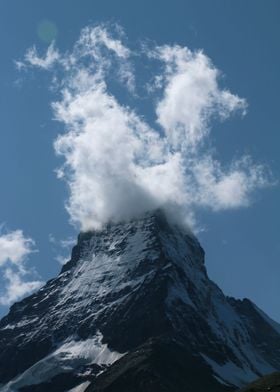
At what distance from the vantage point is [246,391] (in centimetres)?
17112

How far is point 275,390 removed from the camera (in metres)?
164

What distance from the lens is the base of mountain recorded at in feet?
550

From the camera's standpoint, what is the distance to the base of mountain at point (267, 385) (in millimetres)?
167675

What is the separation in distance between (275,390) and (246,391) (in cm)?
888

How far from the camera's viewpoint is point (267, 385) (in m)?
177
